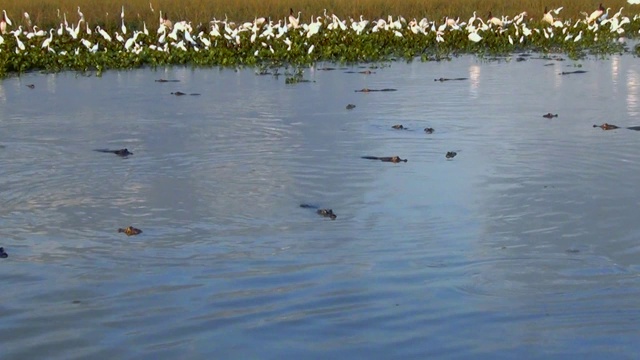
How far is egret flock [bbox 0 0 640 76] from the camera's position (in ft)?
52.7

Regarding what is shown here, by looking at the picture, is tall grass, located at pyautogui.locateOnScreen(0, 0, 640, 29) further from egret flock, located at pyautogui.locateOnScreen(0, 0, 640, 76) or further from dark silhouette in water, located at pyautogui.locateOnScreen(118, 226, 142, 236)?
dark silhouette in water, located at pyautogui.locateOnScreen(118, 226, 142, 236)

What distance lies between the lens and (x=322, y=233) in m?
6.01

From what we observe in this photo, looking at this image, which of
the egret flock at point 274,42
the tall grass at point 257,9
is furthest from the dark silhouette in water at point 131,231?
the tall grass at point 257,9

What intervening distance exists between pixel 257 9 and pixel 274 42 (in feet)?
17.4

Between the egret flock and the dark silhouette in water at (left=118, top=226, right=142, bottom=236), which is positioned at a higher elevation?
the egret flock

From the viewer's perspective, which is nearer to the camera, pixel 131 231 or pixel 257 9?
pixel 131 231

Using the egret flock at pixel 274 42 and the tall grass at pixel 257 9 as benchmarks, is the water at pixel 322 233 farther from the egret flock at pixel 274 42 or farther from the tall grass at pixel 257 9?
the tall grass at pixel 257 9

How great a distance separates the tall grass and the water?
10.4m

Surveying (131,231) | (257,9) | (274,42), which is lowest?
(131,231)

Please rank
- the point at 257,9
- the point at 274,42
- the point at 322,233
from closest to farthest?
the point at 322,233, the point at 274,42, the point at 257,9

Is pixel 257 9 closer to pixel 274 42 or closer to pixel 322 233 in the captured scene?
pixel 274 42

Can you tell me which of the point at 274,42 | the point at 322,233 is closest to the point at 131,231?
the point at 322,233

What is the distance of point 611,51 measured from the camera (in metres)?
16.9

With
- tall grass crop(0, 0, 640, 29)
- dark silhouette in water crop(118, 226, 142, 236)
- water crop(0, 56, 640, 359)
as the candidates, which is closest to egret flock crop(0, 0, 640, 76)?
tall grass crop(0, 0, 640, 29)
